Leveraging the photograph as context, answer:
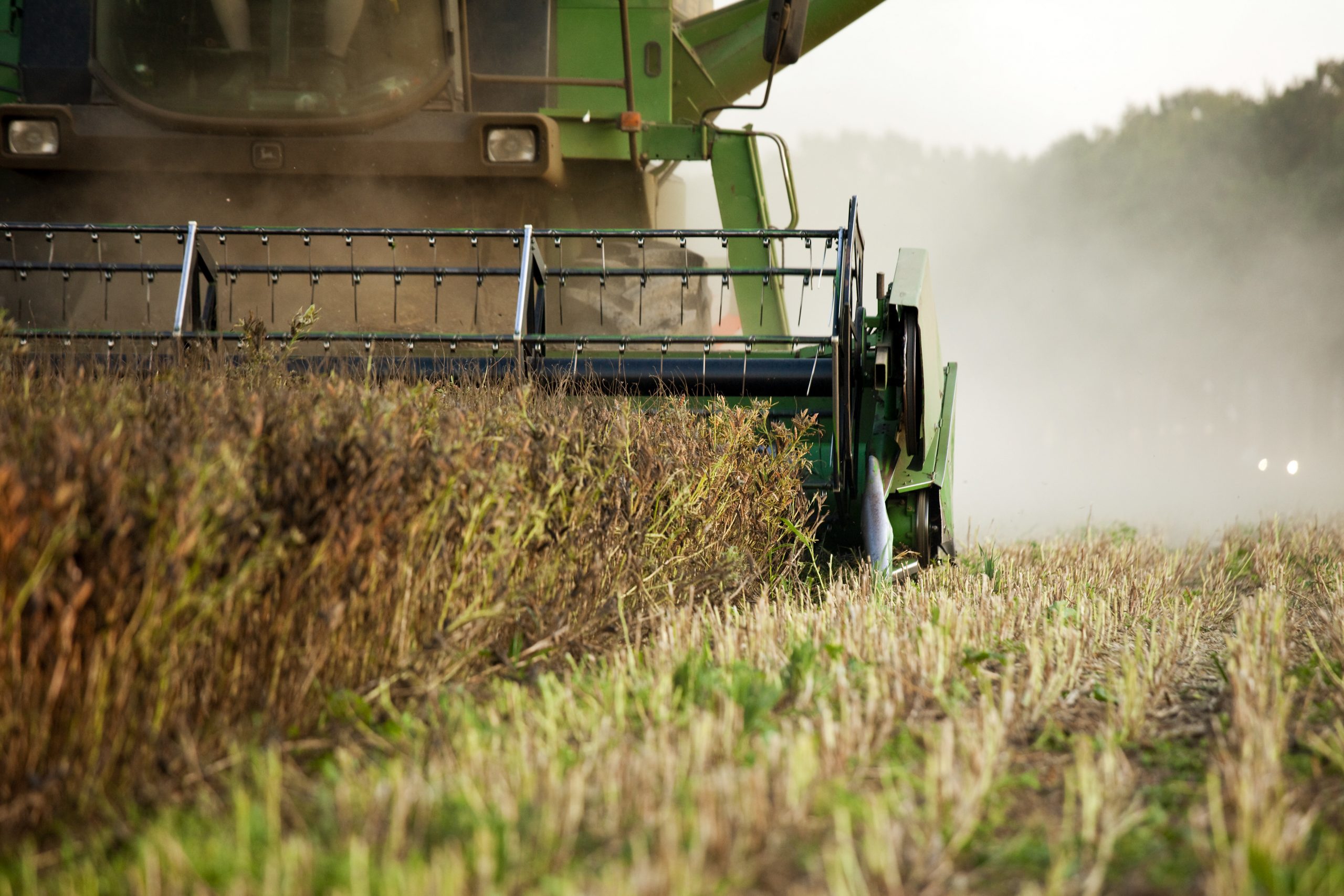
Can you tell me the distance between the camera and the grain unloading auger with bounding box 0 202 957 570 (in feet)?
15.2

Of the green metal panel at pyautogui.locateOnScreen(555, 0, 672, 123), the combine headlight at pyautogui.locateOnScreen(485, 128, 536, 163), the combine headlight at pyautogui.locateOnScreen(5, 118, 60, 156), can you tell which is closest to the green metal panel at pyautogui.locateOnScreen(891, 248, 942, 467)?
the combine headlight at pyautogui.locateOnScreen(485, 128, 536, 163)

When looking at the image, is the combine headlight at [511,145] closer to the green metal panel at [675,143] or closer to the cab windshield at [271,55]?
the cab windshield at [271,55]

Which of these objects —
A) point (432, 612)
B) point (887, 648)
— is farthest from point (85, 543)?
point (887, 648)

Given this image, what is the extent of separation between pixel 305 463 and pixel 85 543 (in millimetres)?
467

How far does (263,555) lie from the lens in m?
2.11

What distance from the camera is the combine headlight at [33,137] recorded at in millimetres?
5844

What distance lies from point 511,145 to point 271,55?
1.29m

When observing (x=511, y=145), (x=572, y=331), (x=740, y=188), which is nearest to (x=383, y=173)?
(x=511, y=145)

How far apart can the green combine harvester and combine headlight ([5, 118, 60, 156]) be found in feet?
0.04

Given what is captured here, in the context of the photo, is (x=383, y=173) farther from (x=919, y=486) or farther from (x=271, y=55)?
(x=919, y=486)

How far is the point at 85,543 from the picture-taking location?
1.95m

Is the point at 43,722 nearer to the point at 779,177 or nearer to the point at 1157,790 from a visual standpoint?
the point at 1157,790

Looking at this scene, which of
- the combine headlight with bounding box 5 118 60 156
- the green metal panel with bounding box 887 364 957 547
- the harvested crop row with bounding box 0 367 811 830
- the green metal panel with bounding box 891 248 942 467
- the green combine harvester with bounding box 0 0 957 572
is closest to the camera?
the harvested crop row with bounding box 0 367 811 830

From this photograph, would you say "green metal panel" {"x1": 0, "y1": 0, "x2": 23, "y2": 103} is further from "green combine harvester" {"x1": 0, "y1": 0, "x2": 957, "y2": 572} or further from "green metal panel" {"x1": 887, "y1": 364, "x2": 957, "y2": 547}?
"green metal panel" {"x1": 887, "y1": 364, "x2": 957, "y2": 547}
